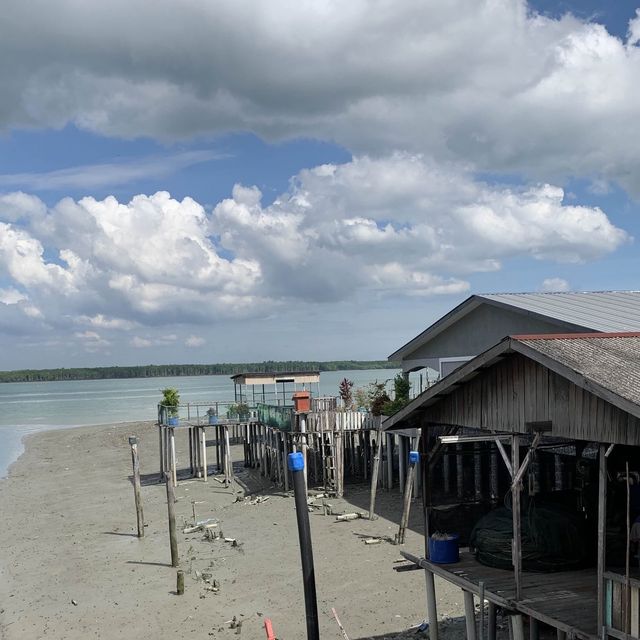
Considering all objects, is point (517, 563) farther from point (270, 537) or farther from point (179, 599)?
point (270, 537)

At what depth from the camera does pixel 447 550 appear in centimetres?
1246

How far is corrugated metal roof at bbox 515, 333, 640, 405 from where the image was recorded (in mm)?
8633

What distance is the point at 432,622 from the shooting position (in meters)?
12.8

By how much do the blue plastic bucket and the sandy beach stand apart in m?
3.29

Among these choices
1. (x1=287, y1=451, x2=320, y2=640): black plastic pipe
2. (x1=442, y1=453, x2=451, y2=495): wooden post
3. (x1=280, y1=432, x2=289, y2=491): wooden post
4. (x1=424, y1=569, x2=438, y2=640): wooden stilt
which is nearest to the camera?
(x1=424, y1=569, x2=438, y2=640): wooden stilt

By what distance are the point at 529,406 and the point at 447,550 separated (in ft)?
11.0

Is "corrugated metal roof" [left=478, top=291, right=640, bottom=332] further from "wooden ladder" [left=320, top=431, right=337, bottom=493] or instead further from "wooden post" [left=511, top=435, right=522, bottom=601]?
"wooden ladder" [left=320, top=431, right=337, bottom=493]

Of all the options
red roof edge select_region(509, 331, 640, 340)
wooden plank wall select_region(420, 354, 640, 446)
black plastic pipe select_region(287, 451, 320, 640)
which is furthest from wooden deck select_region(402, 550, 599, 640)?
red roof edge select_region(509, 331, 640, 340)

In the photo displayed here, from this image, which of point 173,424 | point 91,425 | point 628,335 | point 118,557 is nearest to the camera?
point 628,335

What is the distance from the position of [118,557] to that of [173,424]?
14562 mm

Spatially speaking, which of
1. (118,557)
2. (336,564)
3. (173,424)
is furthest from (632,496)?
(173,424)

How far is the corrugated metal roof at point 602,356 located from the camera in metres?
8.63

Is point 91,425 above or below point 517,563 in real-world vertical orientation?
below

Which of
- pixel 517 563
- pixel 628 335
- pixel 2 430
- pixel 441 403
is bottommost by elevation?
pixel 2 430
